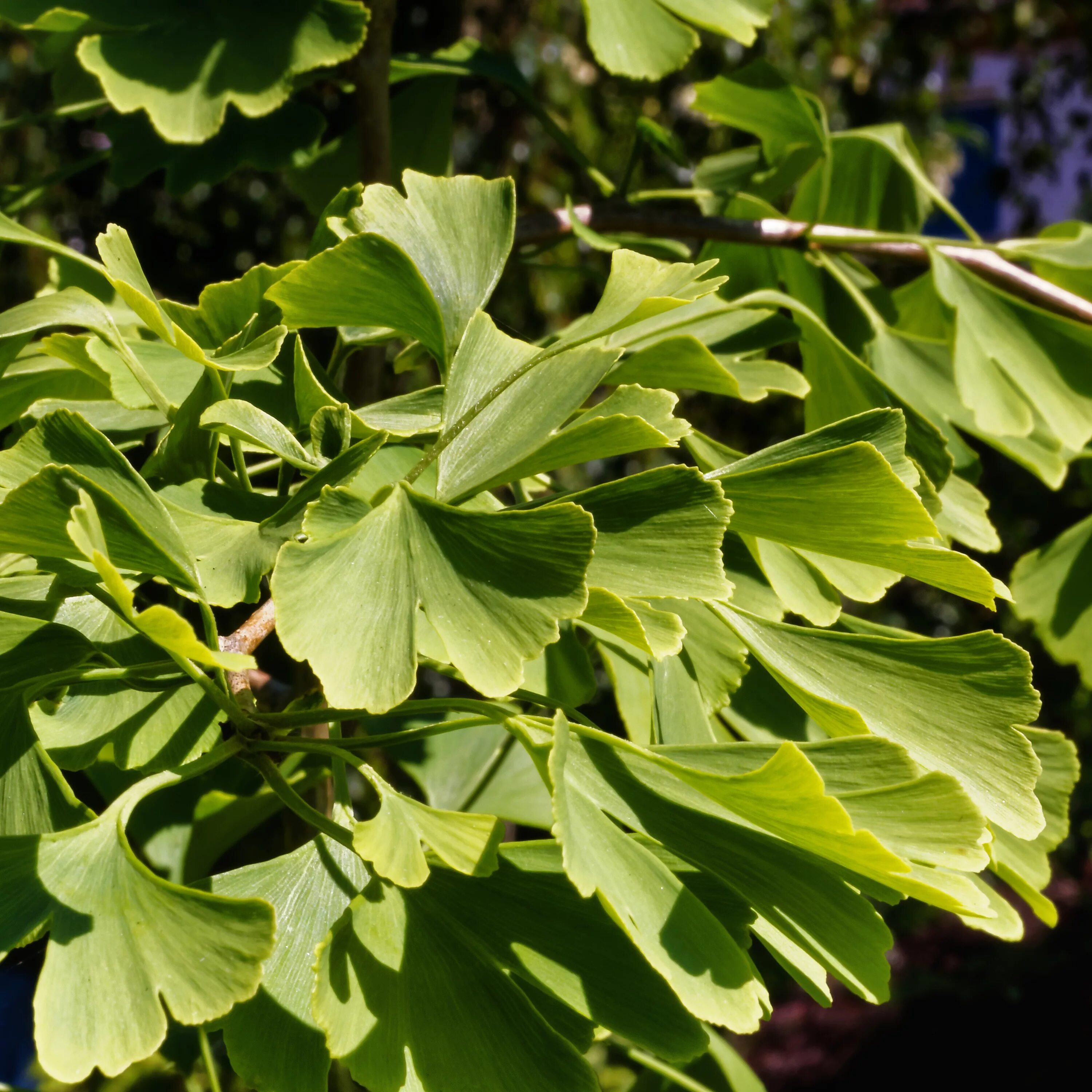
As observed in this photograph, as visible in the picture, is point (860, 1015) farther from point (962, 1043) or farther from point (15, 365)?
point (15, 365)

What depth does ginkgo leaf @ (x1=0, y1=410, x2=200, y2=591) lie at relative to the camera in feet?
1.17

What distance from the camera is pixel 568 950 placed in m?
0.40

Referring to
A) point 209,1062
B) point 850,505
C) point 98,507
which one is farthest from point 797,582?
point 209,1062

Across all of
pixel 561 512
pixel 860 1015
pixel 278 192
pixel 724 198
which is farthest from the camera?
pixel 860 1015

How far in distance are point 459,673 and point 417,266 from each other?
0.54ft

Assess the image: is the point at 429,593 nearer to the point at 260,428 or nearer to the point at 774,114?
the point at 260,428

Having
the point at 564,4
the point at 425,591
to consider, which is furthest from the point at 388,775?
the point at 564,4

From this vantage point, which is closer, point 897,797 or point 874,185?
point 897,797

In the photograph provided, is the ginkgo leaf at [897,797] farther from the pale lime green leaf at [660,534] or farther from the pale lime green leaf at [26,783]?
the pale lime green leaf at [26,783]

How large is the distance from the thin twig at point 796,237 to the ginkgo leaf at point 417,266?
26 cm

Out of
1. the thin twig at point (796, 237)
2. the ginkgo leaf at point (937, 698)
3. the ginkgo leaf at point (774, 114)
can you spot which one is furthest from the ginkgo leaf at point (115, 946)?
the ginkgo leaf at point (774, 114)

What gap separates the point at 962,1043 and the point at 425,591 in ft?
8.20

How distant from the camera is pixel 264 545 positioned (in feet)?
1.27

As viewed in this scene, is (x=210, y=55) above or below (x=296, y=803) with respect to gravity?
above
